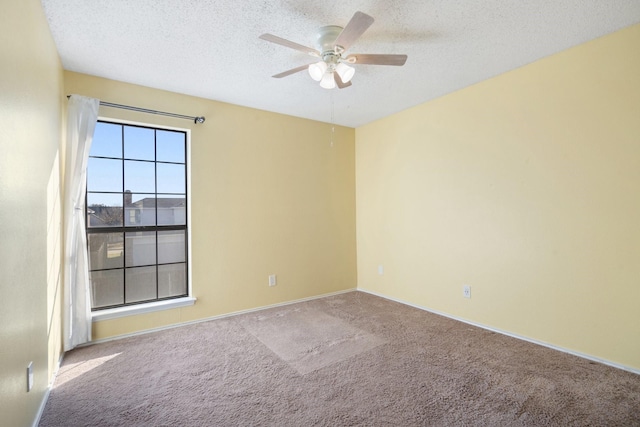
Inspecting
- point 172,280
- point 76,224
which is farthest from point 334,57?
point 172,280

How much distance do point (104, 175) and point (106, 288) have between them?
1.12 metres

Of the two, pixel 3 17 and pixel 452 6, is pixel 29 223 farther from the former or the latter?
pixel 452 6

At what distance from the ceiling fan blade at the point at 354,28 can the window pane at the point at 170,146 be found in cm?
221

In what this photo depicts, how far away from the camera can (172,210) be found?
3311 mm

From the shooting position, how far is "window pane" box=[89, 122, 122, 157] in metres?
2.93

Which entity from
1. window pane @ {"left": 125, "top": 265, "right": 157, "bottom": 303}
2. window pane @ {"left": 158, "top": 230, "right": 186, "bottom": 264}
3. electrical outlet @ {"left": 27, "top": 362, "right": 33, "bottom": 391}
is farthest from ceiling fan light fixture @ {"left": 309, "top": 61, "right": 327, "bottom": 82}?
window pane @ {"left": 125, "top": 265, "right": 157, "bottom": 303}

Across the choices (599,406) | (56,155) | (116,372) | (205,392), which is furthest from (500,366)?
(56,155)

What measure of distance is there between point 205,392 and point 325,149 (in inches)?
129

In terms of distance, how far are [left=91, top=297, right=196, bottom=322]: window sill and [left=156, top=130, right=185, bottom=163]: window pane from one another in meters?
1.52

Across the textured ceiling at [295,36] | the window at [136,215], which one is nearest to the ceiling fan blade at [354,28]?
the textured ceiling at [295,36]

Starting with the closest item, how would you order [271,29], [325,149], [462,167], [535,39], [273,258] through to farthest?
[271,29]
[535,39]
[462,167]
[273,258]
[325,149]

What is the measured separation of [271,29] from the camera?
7.10 feet

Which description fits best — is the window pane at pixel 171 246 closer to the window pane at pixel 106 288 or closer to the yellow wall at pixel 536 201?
the window pane at pixel 106 288

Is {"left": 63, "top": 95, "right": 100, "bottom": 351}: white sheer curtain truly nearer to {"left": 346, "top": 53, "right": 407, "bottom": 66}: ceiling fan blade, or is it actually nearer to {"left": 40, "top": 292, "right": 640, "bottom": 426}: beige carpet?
{"left": 40, "top": 292, "right": 640, "bottom": 426}: beige carpet
